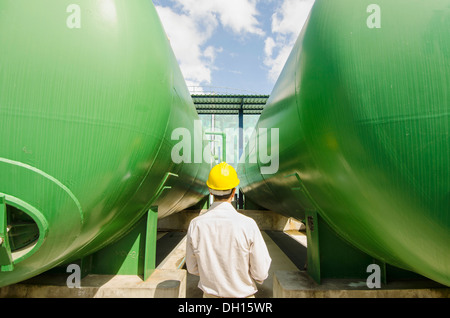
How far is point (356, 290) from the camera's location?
210cm

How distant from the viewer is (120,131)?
1.47m

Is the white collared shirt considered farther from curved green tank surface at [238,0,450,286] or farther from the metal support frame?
the metal support frame

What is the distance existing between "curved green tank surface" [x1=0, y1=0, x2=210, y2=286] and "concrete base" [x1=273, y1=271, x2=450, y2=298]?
172 centimetres

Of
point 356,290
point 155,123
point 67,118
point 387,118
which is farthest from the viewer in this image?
point 356,290

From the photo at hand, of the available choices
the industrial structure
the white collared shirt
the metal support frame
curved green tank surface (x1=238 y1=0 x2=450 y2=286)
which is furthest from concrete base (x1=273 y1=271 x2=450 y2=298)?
the metal support frame

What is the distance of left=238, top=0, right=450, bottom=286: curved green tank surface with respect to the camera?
3.59 ft

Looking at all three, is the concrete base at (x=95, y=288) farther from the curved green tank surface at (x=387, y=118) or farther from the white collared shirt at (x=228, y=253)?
the curved green tank surface at (x=387, y=118)

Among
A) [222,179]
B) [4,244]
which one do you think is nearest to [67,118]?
[4,244]

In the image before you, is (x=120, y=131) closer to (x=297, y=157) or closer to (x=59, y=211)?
(x=59, y=211)

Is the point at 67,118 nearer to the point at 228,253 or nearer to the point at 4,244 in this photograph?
the point at 4,244

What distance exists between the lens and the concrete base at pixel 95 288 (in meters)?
2.10

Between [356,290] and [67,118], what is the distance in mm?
2555

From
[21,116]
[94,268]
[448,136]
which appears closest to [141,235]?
[94,268]

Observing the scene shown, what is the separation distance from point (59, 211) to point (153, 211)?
3.79ft
